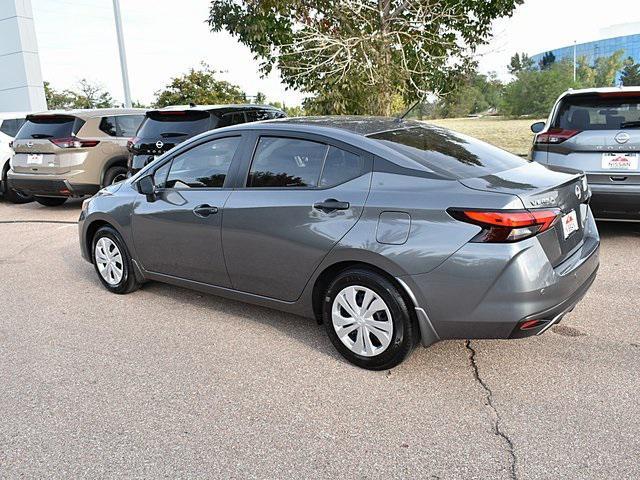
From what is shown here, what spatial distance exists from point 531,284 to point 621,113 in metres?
3.67

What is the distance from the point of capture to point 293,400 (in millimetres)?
3250

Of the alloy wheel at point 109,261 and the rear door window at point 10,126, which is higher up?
the rear door window at point 10,126

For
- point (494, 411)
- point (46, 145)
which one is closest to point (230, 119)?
point (46, 145)

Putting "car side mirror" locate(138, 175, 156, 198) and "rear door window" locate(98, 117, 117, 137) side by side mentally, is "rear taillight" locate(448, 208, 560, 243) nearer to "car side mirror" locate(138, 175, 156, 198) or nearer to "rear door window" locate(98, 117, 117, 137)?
"car side mirror" locate(138, 175, 156, 198)

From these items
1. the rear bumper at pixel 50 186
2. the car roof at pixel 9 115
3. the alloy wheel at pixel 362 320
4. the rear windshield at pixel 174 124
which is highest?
the car roof at pixel 9 115

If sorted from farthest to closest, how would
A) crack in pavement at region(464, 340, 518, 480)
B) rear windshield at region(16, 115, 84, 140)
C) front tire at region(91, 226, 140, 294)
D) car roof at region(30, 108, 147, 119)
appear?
car roof at region(30, 108, 147, 119) < rear windshield at region(16, 115, 84, 140) < front tire at region(91, 226, 140, 294) < crack in pavement at region(464, 340, 518, 480)

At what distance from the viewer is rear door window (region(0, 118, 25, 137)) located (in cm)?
1103

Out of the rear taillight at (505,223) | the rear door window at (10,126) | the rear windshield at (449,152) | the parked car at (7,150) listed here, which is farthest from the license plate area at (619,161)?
the rear door window at (10,126)

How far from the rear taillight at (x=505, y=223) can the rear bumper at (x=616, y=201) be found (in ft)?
10.3

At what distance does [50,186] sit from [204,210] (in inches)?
236

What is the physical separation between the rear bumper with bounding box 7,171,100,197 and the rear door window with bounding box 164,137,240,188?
203 inches

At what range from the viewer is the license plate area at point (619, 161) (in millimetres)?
5668

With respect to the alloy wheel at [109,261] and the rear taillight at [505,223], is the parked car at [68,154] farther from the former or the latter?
the rear taillight at [505,223]

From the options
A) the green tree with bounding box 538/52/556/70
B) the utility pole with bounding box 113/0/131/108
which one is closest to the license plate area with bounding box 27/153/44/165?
the utility pole with bounding box 113/0/131/108
